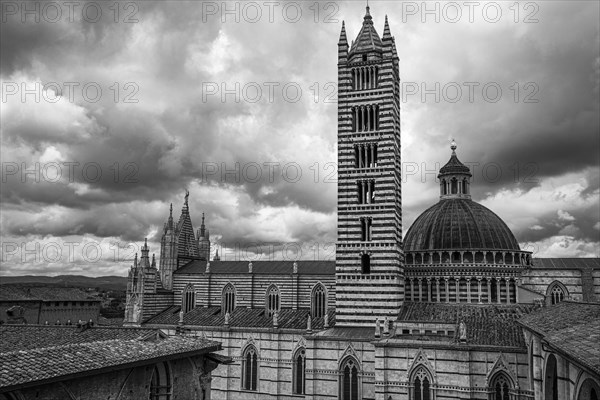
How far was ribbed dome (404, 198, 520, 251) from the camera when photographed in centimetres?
4078

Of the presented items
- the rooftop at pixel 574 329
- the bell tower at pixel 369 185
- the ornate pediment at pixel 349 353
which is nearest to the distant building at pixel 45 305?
the ornate pediment at pixel 349 353

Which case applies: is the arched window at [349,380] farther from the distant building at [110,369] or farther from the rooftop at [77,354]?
the rooftop at [77,354]

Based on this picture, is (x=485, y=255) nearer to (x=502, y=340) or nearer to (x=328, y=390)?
(x=502, y=340)

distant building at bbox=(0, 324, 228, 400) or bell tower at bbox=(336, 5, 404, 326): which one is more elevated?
bell tower at bbox=(336, 5, 404, 326)

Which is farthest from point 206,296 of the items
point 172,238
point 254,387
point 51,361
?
point 51,361

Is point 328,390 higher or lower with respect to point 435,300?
lower

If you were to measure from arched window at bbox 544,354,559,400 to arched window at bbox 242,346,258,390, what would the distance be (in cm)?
2332

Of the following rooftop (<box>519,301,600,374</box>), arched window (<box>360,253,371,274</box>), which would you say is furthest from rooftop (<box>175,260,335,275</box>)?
rooftop (<box>519,301,600,374</box>)

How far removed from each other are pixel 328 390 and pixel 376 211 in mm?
13015

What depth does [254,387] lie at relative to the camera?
4094 centimetres

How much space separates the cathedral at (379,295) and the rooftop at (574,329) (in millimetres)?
4547

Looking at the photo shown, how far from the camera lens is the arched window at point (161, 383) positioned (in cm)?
1627

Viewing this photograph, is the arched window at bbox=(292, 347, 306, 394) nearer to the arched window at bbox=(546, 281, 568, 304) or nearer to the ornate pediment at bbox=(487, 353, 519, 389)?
the ornate pediment at bbox=(487, 353, 519, 389)

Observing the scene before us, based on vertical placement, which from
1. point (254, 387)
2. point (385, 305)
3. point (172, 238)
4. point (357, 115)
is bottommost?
point (254, 387)
